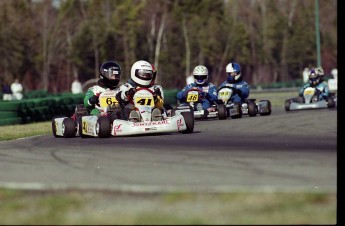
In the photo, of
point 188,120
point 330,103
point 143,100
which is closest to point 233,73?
point 330,103

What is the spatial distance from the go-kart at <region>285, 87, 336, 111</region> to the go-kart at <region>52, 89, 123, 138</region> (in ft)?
31.5

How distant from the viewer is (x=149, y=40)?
76.4 meters

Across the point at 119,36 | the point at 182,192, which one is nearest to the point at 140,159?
the point at 182,192

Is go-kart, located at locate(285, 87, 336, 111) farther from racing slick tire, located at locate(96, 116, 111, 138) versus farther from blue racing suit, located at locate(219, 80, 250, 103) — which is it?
racing slick tire, located at locate(96, 116, 111, 138)

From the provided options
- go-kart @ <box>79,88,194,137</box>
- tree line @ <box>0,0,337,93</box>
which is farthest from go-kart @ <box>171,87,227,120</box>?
tree line @ <box>0,0,337,93</box>

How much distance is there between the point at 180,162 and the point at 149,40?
6671 centimetres

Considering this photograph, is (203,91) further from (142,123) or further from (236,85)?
(142,123)

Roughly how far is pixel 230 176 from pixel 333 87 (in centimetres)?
3537

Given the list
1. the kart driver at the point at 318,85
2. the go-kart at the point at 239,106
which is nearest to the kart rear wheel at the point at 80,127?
the go-kart at the point at 239,106

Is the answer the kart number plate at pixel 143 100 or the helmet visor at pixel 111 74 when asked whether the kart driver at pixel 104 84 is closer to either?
the helmet visor at pixel 111 74

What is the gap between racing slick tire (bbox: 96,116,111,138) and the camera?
48.7 feet

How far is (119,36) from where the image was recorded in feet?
250

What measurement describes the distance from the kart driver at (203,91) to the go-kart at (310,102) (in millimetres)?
4257
